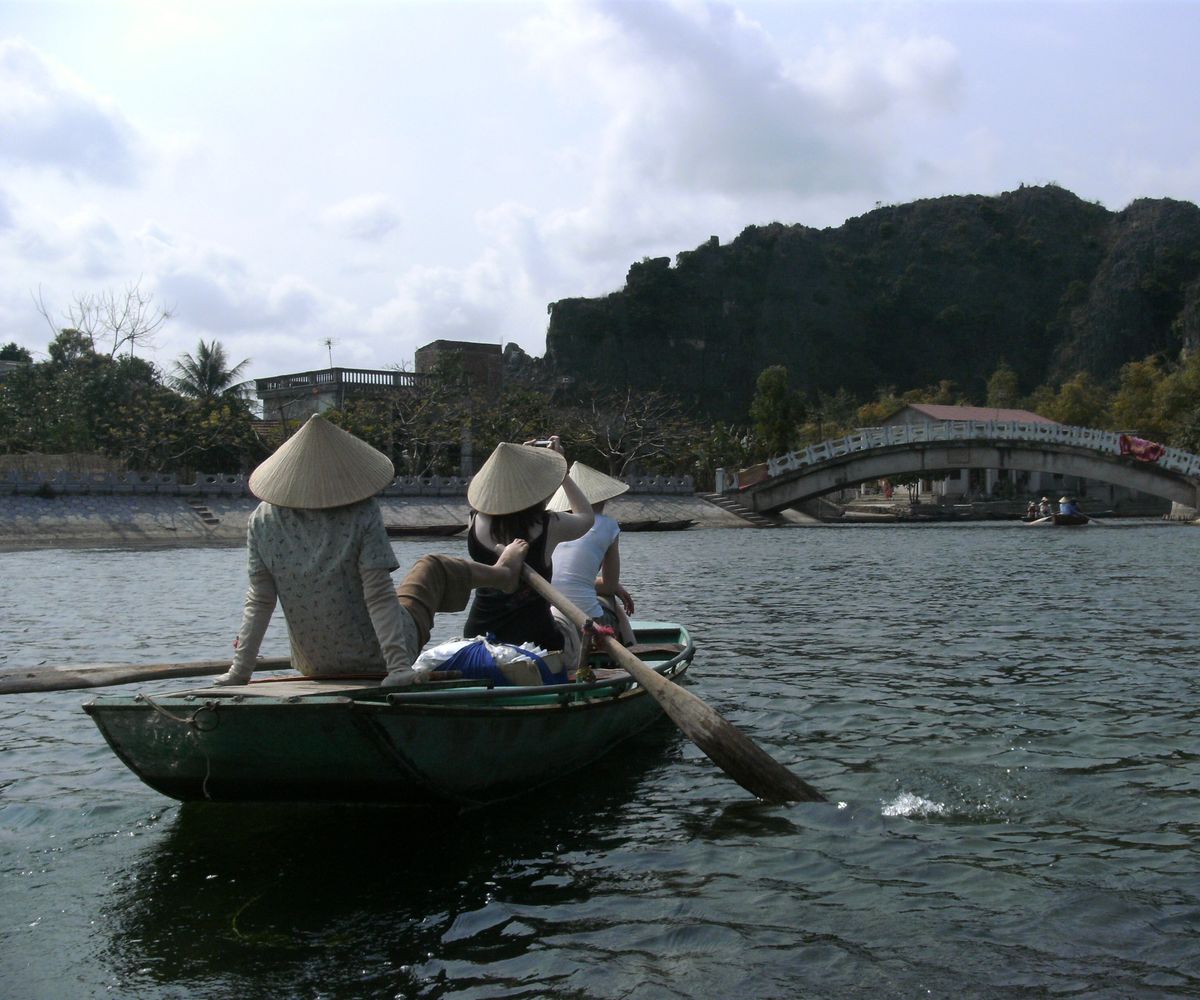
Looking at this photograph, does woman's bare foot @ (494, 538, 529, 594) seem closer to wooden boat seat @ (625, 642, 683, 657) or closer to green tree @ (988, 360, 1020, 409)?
wooden boat seat @ (625, 642, 683, 657)

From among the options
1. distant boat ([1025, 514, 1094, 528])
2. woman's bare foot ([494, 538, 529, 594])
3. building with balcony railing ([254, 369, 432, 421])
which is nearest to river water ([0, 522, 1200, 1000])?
woman's bare foot ([494, 538, 529, 594])

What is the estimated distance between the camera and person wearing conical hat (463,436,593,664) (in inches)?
269

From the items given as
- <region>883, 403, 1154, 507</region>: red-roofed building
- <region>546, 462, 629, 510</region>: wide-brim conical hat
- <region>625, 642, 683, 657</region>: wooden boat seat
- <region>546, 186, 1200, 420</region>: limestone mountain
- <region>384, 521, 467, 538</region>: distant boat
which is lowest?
<region>384, 521, 467, 538</region>: distant boat

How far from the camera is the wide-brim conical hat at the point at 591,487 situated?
8.41 m

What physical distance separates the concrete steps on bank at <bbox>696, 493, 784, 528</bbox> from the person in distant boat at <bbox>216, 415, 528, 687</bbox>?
45723 millimetres

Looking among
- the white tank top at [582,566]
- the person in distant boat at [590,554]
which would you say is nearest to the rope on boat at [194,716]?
the person in distant boat at [590,554]

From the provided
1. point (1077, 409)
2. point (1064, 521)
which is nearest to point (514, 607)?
point (1064, 521)

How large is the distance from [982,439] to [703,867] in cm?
4643

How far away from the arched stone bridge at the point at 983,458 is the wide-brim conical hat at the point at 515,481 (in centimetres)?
4368

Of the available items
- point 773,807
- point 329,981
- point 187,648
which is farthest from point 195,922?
point 187,648

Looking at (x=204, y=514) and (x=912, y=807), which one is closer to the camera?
(x=912, y=807)

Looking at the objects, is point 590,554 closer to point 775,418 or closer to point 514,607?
point 514,607

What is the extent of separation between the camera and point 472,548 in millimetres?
6988

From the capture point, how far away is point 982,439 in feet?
161
